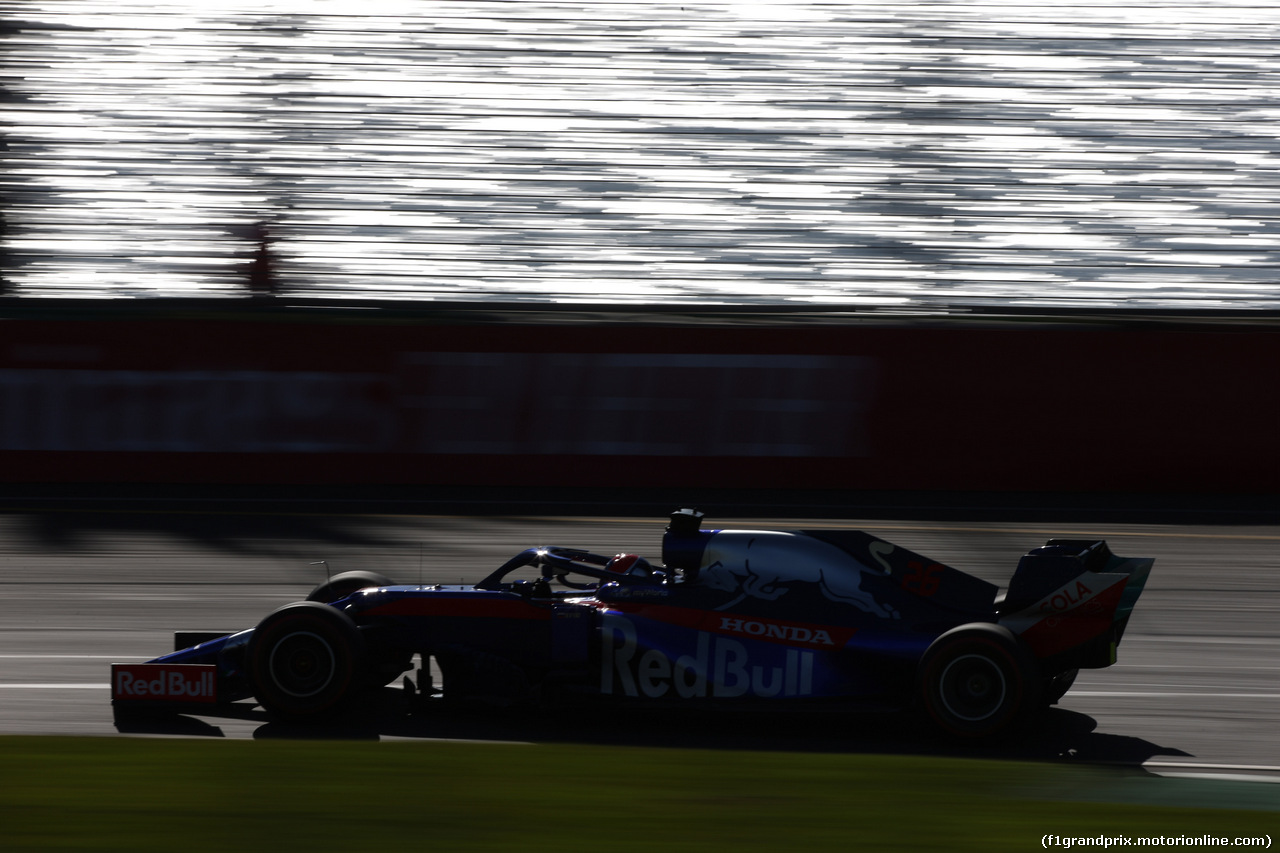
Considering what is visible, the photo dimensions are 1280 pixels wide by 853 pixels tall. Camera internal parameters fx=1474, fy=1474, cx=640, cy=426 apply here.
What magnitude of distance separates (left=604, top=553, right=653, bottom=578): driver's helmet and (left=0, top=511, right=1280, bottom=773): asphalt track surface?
2.19 feet

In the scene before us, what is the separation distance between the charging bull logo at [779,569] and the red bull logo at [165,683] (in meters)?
2.20

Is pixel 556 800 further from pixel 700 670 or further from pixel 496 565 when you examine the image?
pixel 496 565

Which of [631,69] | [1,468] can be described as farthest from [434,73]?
A: [1,468]

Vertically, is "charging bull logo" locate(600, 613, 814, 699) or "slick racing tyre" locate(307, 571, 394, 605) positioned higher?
"slick racing tyre" locate(307, 571, 394, 605)

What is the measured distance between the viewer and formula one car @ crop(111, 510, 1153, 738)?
626cm

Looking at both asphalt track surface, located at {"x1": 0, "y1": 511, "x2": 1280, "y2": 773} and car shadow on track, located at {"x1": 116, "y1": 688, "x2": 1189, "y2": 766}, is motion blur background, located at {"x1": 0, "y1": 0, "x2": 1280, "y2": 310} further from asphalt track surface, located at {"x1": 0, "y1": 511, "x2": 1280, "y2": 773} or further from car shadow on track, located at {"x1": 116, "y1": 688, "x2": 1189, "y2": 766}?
car shadow on track, located at {"x1": 116, "y1": 688, "x2": 1189, "y2": 766}

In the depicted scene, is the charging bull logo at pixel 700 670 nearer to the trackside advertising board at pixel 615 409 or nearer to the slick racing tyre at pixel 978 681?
the slick racing tyre at pixel 978 681

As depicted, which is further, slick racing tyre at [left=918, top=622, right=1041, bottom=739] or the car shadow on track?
the car shadow on track

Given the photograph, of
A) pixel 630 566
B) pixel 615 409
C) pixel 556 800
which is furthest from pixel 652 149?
pixel 556 800

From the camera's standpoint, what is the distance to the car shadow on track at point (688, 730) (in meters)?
6.26

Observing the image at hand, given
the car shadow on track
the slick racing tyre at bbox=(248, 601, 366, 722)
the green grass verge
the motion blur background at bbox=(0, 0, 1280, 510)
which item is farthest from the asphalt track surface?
the motion blur background at bbox=(0, 0, 1280, 510)

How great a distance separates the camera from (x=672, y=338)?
14.3m

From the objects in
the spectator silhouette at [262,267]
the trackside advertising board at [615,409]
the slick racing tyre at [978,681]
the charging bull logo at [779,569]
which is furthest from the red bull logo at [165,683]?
the spectator silhouette at [262,267]

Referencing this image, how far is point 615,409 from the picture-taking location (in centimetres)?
1418
